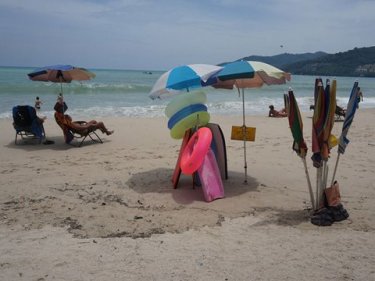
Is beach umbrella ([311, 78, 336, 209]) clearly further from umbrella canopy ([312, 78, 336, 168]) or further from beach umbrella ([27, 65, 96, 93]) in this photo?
beach umbrella ([27, 65, 96, 93])

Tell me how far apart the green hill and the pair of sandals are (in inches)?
3615

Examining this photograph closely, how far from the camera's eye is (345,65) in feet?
317

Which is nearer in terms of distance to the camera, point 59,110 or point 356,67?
point 59,110

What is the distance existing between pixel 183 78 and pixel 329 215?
8.35 feet

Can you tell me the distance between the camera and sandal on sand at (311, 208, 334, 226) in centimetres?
448

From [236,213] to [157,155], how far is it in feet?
11.6

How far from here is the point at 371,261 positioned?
11.9ft

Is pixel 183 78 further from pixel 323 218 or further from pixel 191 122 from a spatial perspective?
pixel 323 218

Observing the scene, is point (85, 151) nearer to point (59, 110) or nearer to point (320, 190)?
point (59, 110)

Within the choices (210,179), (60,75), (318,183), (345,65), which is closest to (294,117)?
(318,183)

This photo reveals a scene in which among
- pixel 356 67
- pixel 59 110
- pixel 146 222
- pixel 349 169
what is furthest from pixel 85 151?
pixel 356 67

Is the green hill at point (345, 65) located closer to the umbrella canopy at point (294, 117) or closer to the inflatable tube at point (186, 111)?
the inflatable tube at point (186, 111)

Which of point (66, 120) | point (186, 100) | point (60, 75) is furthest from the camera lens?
point (60, 75)

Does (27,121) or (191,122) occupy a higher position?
(191,122)
